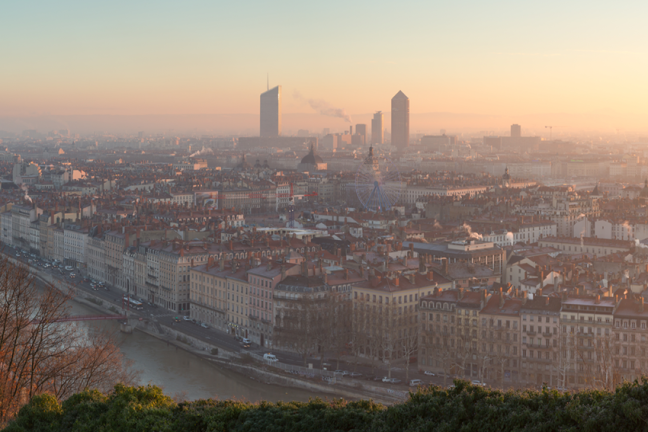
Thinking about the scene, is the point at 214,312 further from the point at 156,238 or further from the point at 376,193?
the point at 376,193

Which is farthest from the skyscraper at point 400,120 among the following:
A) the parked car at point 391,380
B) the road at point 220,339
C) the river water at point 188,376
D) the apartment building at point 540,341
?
the parked car at point 391,380

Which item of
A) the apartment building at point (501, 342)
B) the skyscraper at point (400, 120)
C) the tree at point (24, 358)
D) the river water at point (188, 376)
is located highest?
the skyscraper at point (400, 120)

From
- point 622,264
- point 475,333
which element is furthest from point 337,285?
point 622,264

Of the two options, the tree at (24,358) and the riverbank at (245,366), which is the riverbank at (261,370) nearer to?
the riverbank at (245,366)

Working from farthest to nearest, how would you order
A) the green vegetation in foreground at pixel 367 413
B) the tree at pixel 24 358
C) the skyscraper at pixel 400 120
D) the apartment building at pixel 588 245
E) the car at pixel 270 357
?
the skyscraper at pixel 400 120 → the apartment building at pixel 588 245 → the car at pixel 270 357 → the tree at pixel 24 358 → the green vegetation in foreground at pixel 367 413

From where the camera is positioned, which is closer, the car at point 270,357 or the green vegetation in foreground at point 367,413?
the green vegetation in foreground at point 367,413

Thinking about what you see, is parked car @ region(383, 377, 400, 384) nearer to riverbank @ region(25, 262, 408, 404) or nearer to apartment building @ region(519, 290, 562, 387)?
riverbank @ region(25, 262, 408, 404)
